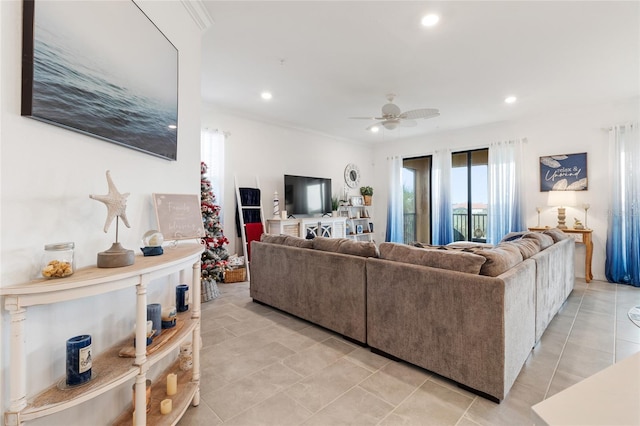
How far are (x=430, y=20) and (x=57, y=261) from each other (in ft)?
9.94

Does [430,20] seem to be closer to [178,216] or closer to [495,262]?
[495,262]

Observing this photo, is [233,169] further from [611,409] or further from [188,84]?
[611,409]

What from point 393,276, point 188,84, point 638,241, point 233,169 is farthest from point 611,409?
point 638,241

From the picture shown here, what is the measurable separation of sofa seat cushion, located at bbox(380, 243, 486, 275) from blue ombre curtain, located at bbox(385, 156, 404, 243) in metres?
4.72

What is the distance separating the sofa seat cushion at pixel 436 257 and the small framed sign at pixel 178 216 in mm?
1464

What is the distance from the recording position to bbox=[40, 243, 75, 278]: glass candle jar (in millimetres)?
1065

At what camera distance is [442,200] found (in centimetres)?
640

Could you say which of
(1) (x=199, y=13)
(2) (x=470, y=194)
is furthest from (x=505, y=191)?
(1) (x=199, y=13)

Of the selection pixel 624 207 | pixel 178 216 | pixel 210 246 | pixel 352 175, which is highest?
pixel 352 175

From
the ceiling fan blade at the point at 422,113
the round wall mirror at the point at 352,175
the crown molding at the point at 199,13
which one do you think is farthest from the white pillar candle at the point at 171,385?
the round wall mirror at the point at 352,175

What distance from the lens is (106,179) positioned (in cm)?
141

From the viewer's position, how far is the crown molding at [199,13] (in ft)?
7.29

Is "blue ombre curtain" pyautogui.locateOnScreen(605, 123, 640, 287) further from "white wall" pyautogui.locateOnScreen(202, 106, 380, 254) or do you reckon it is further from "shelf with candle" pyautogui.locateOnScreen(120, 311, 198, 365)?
"shelf with candle" pyautogui.locateOnScreen(120, 311, 198, 365)

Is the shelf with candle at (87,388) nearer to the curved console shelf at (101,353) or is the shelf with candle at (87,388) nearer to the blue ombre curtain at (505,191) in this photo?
the curved console shelf at (101,353)
